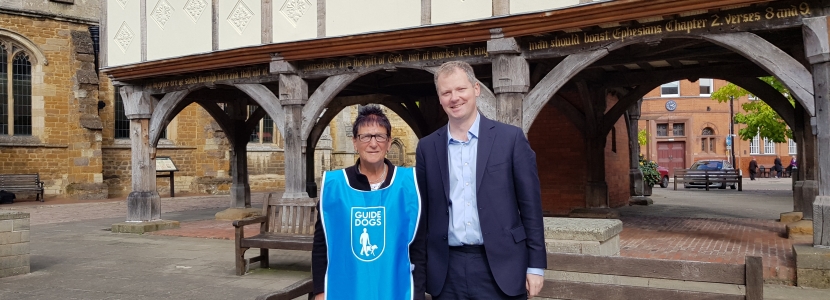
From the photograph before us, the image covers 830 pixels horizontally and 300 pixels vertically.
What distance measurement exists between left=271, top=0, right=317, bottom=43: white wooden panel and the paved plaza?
3323 millimetres

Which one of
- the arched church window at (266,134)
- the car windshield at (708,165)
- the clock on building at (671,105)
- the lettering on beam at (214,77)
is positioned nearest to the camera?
the lettering on beam at (214,77)

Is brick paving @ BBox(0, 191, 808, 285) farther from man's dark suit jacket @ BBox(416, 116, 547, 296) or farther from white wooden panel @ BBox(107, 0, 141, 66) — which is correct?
man's dark suit jacket @ BBox(416, 116, 547, 296)

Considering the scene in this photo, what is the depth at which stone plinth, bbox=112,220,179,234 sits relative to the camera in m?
12.2

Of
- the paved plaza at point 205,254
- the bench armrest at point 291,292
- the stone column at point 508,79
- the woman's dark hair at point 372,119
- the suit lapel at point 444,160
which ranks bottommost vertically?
the paved plaza at point 205,254

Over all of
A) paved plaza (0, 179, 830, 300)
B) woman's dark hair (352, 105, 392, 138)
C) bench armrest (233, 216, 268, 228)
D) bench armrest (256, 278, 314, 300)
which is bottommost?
paved plaza (0, 179, 830, 300)

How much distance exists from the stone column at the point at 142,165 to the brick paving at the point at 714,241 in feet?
27.6

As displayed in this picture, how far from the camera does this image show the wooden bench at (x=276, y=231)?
7.55 meters

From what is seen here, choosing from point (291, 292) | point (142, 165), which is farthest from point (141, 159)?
point (291, 292)

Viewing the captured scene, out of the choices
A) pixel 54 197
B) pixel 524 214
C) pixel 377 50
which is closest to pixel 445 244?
pixel 524 214

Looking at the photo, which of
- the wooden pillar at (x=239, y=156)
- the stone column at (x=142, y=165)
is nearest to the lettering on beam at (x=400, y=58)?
the stone column at (x=142, y=165)

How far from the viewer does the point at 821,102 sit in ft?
22.3

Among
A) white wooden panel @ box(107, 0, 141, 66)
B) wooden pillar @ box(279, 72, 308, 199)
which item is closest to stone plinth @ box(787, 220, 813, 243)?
wooden pillar @ box(279, 72, 308, 199)

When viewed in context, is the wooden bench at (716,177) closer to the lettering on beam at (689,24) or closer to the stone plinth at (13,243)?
the lettering on beam at (689,24)

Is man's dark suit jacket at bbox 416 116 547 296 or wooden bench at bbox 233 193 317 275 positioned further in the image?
wooden bench at bbox 233 193 317 275
